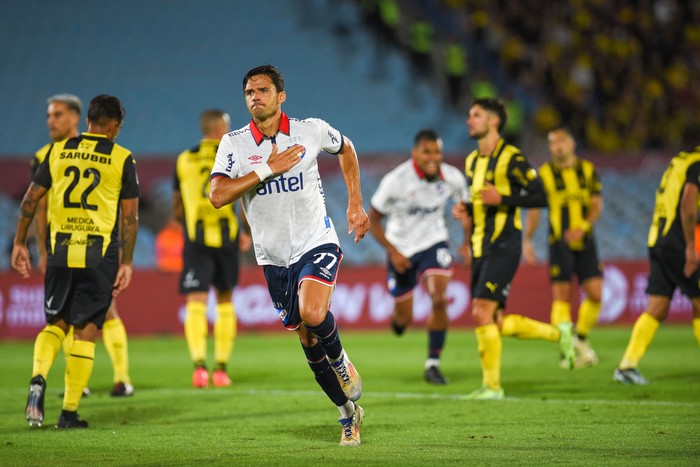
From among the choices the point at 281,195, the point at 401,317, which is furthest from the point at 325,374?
the point at 401,317

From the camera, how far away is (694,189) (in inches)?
361

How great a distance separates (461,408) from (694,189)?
2872 mm

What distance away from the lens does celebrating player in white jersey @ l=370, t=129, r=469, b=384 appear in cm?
1091

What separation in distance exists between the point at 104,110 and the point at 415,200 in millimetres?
4311

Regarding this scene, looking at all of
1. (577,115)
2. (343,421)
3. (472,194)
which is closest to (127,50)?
(577,115)

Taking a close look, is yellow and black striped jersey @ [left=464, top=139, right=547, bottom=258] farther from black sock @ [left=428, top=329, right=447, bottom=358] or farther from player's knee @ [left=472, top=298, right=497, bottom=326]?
black sock @ [left=428, top=329, right=447, bottom=358]

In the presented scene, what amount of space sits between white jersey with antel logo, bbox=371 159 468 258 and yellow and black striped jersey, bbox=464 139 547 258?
6.39 ft

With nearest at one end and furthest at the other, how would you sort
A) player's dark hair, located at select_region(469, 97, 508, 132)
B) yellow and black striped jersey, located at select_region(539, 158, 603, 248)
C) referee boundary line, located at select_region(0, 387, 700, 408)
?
referee boundary line, located at select_region(0, 387, 700, 408) → player's dark hair, located at select_region(469, 97, 508, 132) → yellow and black striped jersey, located at select_region(539, 158, 603, 248)

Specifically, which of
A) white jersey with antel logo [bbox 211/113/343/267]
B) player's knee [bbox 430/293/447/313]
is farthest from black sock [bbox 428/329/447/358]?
white jersey with antel logo [bbox 211/113/343/267]

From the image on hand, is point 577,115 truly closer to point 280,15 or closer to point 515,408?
point 280,15

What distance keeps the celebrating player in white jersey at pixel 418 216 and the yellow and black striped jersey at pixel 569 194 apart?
1571mm

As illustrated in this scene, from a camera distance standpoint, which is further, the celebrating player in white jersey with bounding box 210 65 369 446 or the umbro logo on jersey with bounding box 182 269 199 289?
the umbro logo on jersey with bounding box 182 269 199 289

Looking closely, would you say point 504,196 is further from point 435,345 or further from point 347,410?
point 347,410

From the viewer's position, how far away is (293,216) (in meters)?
6.68
